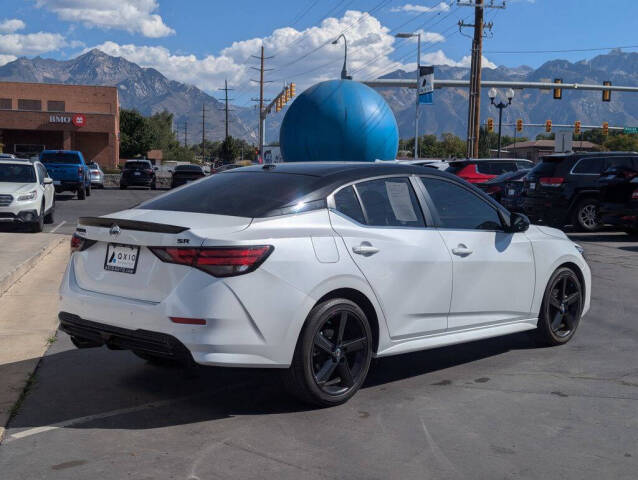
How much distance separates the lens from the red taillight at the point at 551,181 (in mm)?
18688

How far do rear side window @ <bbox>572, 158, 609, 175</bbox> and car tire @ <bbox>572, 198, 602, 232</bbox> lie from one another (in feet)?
2.13

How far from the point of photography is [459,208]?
6.24 m

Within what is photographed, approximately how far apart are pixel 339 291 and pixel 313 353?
0.44 m

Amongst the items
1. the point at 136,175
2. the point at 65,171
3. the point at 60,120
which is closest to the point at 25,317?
the point at 65,171

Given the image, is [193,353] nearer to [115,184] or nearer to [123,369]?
[123,369]

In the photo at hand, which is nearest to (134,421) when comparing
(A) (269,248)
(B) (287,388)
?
(B) (287,388)

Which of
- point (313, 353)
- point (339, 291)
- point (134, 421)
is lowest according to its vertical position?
point (134, 421)

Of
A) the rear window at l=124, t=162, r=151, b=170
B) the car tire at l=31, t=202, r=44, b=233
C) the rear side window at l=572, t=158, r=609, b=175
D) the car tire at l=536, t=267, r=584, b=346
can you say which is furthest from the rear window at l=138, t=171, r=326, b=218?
the rear window at l=124, t=162, r=151, b=170

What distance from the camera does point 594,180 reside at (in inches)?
731

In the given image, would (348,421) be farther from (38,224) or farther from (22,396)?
(38,224)

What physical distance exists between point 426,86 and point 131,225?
3391 centimetres

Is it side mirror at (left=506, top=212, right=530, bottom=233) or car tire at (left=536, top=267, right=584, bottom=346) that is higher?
side mirror at (left=506, top=212, right=530, bottom=233)

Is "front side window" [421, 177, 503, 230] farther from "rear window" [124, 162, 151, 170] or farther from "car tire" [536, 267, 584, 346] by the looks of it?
"rear window" [124, 162, 151, 170]

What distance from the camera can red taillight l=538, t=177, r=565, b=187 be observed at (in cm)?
1869
